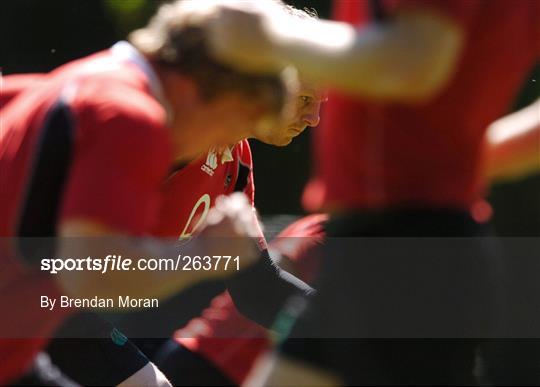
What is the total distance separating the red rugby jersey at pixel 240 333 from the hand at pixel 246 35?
1230mm

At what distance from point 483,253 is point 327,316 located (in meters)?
0.30

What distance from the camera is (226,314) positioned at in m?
3.25

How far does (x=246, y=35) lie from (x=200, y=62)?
0.75 feet

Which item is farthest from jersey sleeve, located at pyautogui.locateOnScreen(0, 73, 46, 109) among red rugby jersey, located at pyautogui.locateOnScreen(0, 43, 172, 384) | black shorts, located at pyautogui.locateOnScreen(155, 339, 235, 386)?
black shorts, located at pyautogui.locateOnScreen(155, 339, 235, 386)

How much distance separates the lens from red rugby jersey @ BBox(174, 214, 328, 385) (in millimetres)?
3152

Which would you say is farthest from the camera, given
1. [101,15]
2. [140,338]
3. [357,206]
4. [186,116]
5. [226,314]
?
[101,15]

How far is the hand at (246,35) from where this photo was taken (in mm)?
1864

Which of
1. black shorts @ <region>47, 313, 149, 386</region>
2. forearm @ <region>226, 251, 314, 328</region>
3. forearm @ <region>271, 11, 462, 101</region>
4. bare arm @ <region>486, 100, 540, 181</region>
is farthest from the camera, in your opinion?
forearm @ <region>226, 251, 314, 328</region>

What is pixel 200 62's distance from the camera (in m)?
2.07

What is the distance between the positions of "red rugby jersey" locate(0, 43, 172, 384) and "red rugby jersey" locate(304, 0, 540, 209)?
12.9 inches

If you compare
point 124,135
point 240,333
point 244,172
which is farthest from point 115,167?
point 244,172

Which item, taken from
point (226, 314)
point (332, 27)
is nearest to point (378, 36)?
point (332, 27)

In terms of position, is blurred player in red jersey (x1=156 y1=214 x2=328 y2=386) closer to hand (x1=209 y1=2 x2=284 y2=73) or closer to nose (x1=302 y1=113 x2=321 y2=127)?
nose (x1=302 y1=113 x2=321 y2=127)

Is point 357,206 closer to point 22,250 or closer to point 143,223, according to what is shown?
point 143,223
